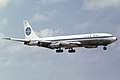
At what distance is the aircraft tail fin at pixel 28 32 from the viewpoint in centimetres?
17877

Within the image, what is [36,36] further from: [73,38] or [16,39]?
[73,38]

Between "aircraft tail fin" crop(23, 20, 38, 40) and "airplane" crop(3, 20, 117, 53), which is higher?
"aircraft tail fin" crop(23, 20, 38, 40)

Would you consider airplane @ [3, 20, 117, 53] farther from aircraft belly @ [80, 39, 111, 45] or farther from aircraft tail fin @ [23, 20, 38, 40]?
aircraft tail fin @ [23, 20, 38, 40]

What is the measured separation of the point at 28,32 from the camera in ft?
595

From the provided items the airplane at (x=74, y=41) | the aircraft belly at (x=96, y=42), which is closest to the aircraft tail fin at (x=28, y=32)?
the airplane at (x=74, y=41)

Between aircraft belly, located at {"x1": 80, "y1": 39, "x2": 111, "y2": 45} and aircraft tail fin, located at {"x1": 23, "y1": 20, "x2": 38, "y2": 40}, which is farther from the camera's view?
aircraft tail fin, located at {"x1": 23, "y1": 20, "x2": 38, "y2": 40}

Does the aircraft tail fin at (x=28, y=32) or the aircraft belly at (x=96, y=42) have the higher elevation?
the aircraft tail fin at (x=28, y=32)

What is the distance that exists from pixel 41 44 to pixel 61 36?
946cm

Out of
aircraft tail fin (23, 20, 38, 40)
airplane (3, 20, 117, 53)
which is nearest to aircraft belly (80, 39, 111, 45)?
airplane (3, 20, 117, 53)

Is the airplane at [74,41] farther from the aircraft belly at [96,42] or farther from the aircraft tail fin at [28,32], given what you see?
the aircraft tail fin at [28,32]

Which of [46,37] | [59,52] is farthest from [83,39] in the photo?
[46,37]

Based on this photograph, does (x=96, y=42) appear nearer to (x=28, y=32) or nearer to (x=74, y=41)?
(x=74, y=41)

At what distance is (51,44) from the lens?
6088 inches

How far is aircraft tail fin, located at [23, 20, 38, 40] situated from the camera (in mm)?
178775
